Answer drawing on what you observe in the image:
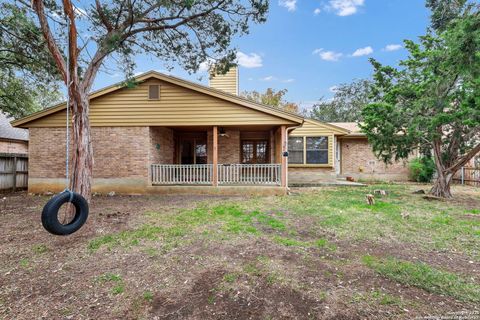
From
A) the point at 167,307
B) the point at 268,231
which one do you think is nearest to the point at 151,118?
the point at 268,231

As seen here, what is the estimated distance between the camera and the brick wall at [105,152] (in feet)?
31.5

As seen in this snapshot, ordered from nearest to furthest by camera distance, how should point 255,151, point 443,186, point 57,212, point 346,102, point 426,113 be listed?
point 57,212, point 426,113, point 443,186, point 255,151, point 346,102

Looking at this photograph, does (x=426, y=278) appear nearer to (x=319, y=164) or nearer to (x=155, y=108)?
(x=155, y=108)

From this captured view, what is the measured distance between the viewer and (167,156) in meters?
11.4

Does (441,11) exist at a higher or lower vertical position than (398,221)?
higher

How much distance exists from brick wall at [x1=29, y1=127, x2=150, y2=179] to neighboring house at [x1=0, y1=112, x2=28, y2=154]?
670cm

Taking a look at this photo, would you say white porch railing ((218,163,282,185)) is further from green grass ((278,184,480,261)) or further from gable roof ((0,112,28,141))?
gable roof ((0,112,28,141))

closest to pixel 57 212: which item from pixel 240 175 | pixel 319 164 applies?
pixel 240 175

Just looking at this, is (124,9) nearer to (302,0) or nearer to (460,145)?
(302,0)

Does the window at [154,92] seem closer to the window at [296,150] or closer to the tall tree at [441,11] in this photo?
the window at [296,150]

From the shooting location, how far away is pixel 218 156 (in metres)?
11.7

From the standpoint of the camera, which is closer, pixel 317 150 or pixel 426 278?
pixel 426 278

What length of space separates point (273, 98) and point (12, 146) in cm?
2181

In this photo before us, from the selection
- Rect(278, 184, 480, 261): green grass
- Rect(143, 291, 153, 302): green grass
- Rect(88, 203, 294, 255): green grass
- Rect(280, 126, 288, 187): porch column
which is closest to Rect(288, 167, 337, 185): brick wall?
Rect(280, 126, 288, 187): porch column
